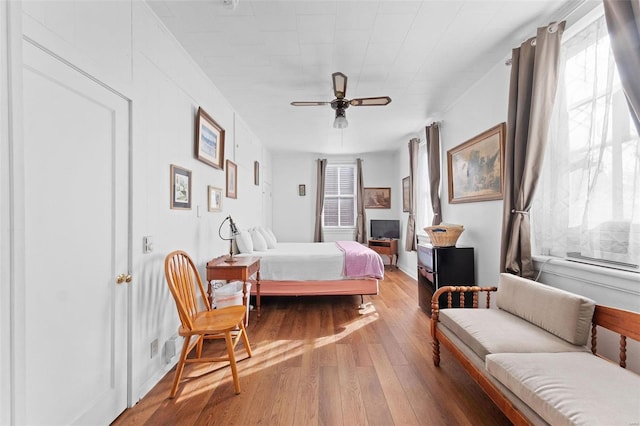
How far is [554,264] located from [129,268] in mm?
3032

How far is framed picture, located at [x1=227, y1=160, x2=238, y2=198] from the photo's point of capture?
12.1 ft

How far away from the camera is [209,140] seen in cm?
306

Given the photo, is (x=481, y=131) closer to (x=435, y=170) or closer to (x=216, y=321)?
(x=435, y=170)

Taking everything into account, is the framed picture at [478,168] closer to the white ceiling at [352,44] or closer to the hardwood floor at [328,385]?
the white ceiling at [352,44]

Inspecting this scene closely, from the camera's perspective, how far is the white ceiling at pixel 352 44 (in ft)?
6.66

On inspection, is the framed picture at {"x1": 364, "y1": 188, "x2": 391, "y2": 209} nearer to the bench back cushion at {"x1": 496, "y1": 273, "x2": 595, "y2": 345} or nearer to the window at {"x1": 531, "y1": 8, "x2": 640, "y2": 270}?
the window at {"x1": 531, "y1": 8, "x2": 640, "y2": 270}

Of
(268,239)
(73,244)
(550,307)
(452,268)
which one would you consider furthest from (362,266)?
(73,244)

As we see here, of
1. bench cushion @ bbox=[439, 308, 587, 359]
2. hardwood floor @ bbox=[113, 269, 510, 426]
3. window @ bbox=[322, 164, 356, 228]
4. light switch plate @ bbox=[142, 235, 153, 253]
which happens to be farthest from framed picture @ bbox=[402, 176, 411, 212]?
light switch plate @ bbox=[142, 235, 153, 253]

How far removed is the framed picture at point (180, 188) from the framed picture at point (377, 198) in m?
4.97

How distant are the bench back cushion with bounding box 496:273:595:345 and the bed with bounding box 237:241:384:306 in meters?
1.71

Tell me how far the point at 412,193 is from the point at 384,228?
1.53 m

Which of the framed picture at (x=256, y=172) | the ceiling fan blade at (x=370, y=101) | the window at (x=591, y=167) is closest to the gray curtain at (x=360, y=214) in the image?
the framed picture at (x=256, y=172)

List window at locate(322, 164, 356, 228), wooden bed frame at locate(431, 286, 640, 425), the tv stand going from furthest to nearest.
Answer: window at locate(322, 164, 356, 228)
the tv stand
wooden bed frame at locate(431, 286, 640, 425)

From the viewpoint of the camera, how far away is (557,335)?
1691 mm
